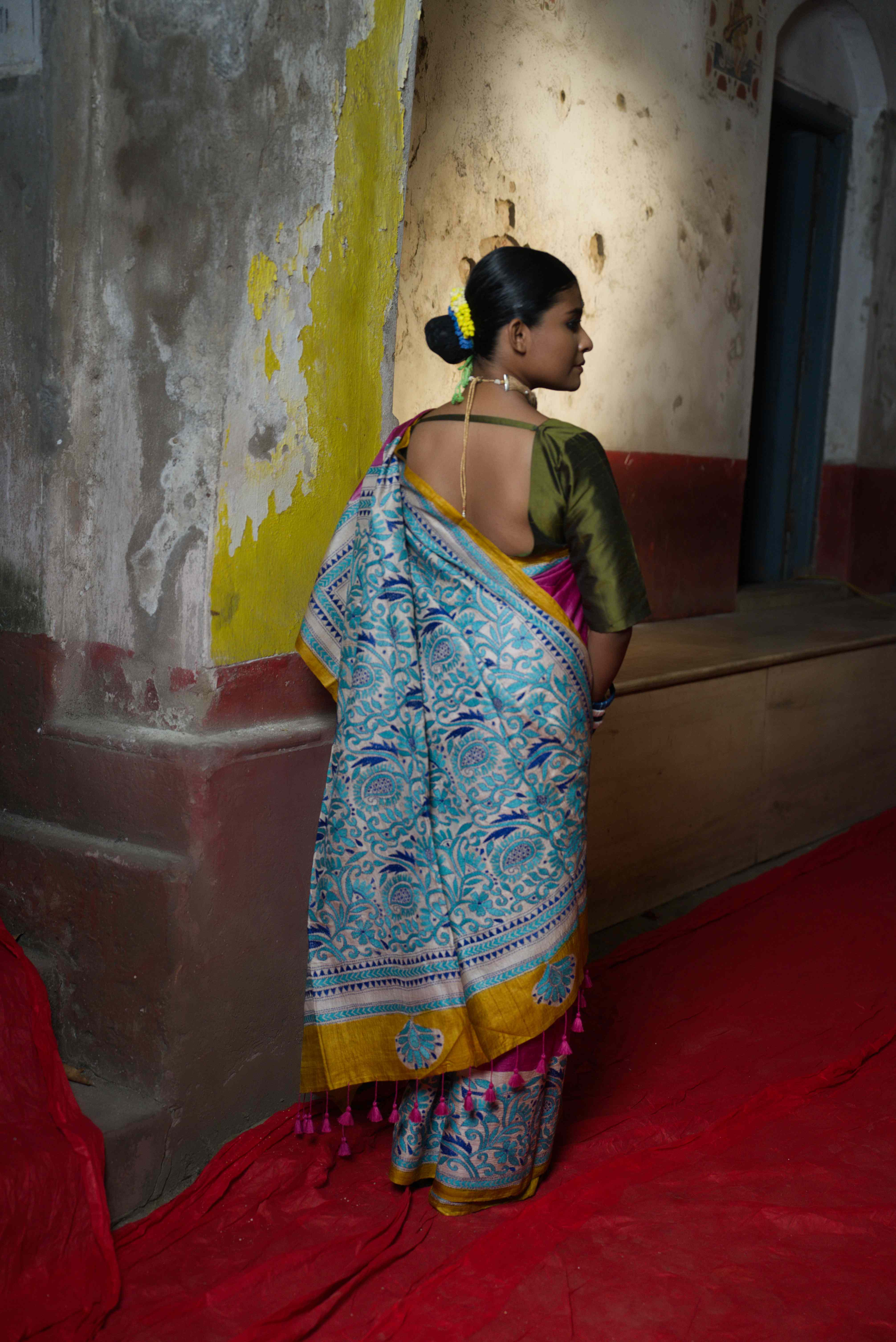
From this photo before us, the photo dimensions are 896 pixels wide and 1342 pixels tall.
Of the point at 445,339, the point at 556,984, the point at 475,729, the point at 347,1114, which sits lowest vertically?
the point at 347,1114

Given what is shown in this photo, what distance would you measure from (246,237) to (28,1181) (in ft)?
5.27

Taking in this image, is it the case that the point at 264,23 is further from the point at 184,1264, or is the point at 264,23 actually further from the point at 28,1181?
the point at 184,1264

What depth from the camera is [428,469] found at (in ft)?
6.93

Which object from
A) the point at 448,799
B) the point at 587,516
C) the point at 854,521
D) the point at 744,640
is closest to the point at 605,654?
the point at 587,516

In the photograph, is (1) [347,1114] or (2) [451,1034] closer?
(2) [451,1034]

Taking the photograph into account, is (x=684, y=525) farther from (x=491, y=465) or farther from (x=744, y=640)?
(x=491, y=465)

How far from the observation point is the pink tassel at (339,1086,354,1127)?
2.20 meters

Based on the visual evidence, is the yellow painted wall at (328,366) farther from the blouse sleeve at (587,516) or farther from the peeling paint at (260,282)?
the blouse sleeve at (587,516)

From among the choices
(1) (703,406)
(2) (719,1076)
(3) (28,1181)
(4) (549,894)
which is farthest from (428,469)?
(1) (703,406)

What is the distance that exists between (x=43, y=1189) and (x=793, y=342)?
5526mm

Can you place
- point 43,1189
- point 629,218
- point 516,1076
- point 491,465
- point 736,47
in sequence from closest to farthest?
point 43,1189 < point 491,465 < point 516,1076 < point 629,218 < point 736,47

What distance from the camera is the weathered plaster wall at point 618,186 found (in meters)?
3.73

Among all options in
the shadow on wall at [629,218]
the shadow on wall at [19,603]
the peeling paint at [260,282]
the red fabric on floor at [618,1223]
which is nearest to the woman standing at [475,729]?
the red fabric on floor at [618,1223]

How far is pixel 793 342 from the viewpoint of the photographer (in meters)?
6.23
